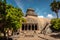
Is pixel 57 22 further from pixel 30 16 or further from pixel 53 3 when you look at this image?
pixel 30 16

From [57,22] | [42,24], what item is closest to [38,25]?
[42,24]

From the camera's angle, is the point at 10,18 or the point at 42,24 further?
the point at 42,24

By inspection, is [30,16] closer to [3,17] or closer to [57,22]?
[57,22]

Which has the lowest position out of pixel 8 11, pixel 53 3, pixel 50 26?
pixel 50 26

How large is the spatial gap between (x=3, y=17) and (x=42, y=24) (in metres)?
50.5

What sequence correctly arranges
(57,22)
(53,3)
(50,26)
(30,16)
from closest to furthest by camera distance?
(57,22) < (50,26) < (53,3) < (30,16)

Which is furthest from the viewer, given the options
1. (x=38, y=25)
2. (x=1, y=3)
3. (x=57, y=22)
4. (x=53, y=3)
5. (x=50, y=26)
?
(x=38, y=25)

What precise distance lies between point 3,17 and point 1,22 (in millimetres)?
1265

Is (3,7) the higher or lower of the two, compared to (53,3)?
lower

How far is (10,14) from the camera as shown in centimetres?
3591

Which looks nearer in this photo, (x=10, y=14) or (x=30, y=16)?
(x=10, y=14)

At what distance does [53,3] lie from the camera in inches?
2562

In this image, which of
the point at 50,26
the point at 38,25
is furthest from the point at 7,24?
the point at 38,25

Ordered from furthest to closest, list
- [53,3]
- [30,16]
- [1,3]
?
[30,16], [53,3], [1,3]
